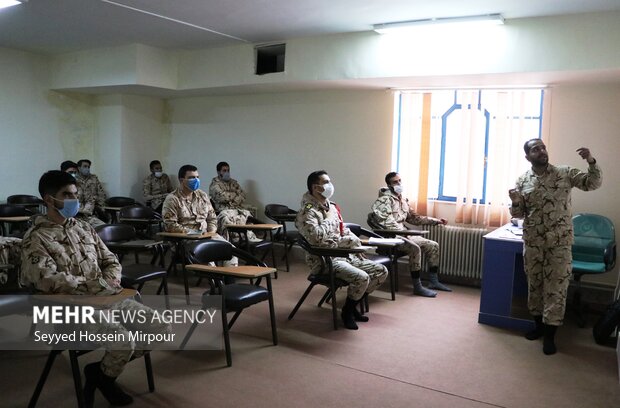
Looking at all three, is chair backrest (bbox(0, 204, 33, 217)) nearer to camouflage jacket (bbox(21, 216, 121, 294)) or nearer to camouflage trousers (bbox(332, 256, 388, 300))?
camouflage jacket (bbox(21, 216, 121, 294))

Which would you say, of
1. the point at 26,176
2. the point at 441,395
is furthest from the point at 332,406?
the point at 26,176

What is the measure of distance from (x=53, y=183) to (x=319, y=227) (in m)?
2.04

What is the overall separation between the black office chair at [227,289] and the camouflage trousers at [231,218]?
215 cm

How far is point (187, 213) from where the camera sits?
520cm

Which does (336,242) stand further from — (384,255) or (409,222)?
(409,222)

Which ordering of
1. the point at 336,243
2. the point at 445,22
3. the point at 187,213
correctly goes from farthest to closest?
the point at 187,213, the point at 445,22, the point at 336,243

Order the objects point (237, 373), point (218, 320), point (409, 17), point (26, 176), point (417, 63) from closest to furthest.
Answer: point (237, 373)
point (218, 320)
point (409, 17)
point (417, 63)
point (26, 176)

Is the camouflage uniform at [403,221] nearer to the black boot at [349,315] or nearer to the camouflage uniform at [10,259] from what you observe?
the black boot at [349,315]

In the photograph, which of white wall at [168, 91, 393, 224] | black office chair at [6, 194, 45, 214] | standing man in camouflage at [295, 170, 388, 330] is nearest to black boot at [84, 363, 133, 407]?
standing man in camouflage at [295, 170, 388, 330]

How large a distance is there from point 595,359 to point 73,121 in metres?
7.57

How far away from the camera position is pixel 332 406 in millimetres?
2961

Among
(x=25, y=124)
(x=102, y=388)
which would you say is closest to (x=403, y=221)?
(x=102, y=388)

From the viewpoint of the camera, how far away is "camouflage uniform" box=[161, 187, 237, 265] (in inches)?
197

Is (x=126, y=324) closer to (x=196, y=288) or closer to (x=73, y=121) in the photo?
(x=196, y=288)
